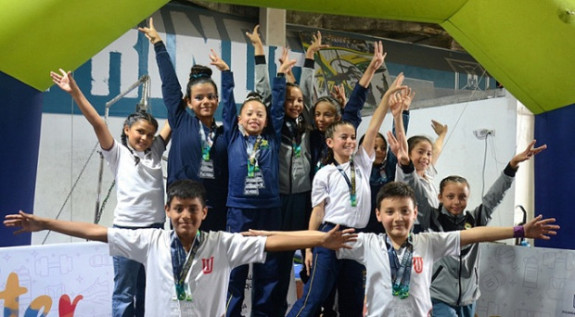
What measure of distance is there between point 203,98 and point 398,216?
1.55m

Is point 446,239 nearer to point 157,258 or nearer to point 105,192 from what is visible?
point 157,258

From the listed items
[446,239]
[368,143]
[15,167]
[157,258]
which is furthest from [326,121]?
[15,167]

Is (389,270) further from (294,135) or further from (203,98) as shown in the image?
(203,98)

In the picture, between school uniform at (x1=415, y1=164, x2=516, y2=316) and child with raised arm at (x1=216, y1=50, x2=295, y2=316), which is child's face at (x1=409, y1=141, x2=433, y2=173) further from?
child with raised arm at (x1=216, y1=50, x2=295, y2=316)

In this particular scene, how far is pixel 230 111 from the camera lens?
429cm

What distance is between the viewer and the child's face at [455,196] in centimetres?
421

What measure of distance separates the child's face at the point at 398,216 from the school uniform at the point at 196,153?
1234mm

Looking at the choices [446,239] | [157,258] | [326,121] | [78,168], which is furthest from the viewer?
[78,168]

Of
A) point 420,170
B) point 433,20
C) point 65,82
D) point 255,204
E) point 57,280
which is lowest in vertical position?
point 57,280

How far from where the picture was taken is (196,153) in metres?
4.27

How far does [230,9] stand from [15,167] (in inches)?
243

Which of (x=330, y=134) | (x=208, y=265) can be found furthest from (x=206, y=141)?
(x=208, y=265)

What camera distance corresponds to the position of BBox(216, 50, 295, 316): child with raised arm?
405 cm

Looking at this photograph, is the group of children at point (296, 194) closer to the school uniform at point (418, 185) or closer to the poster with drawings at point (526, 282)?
the school uniform at point (418, 185)
